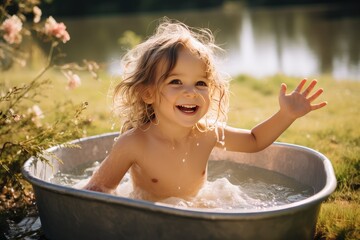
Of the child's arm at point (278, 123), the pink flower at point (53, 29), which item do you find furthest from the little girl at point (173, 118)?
the pink flower at point (53, 29)

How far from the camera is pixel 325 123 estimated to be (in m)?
4.22

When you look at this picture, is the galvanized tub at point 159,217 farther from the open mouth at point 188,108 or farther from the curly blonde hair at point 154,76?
the open mouth at point 188,108

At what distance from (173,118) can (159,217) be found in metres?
0.71

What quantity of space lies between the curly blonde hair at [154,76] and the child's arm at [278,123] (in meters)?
0.15

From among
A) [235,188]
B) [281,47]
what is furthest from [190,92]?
[281,47]

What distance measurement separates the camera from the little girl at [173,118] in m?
2.26

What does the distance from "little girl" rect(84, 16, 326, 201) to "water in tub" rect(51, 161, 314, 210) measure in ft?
0.32

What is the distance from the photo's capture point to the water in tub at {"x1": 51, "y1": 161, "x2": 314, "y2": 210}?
7.79 feet

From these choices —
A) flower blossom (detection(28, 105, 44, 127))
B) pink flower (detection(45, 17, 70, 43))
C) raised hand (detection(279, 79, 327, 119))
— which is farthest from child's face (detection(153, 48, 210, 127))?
flower blossom (detection(28, 105, 44, 127))

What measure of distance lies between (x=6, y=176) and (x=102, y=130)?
4.61 feet

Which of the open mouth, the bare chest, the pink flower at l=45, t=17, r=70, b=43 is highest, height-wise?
the pink flower at l=45, t=17, r=70, b=43

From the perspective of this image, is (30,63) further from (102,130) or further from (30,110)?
(30,110)

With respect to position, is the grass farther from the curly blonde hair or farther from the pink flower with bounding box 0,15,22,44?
the pink flower with bounding box 0,15,22,44

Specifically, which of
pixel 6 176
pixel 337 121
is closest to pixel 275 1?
pixel 337 121
